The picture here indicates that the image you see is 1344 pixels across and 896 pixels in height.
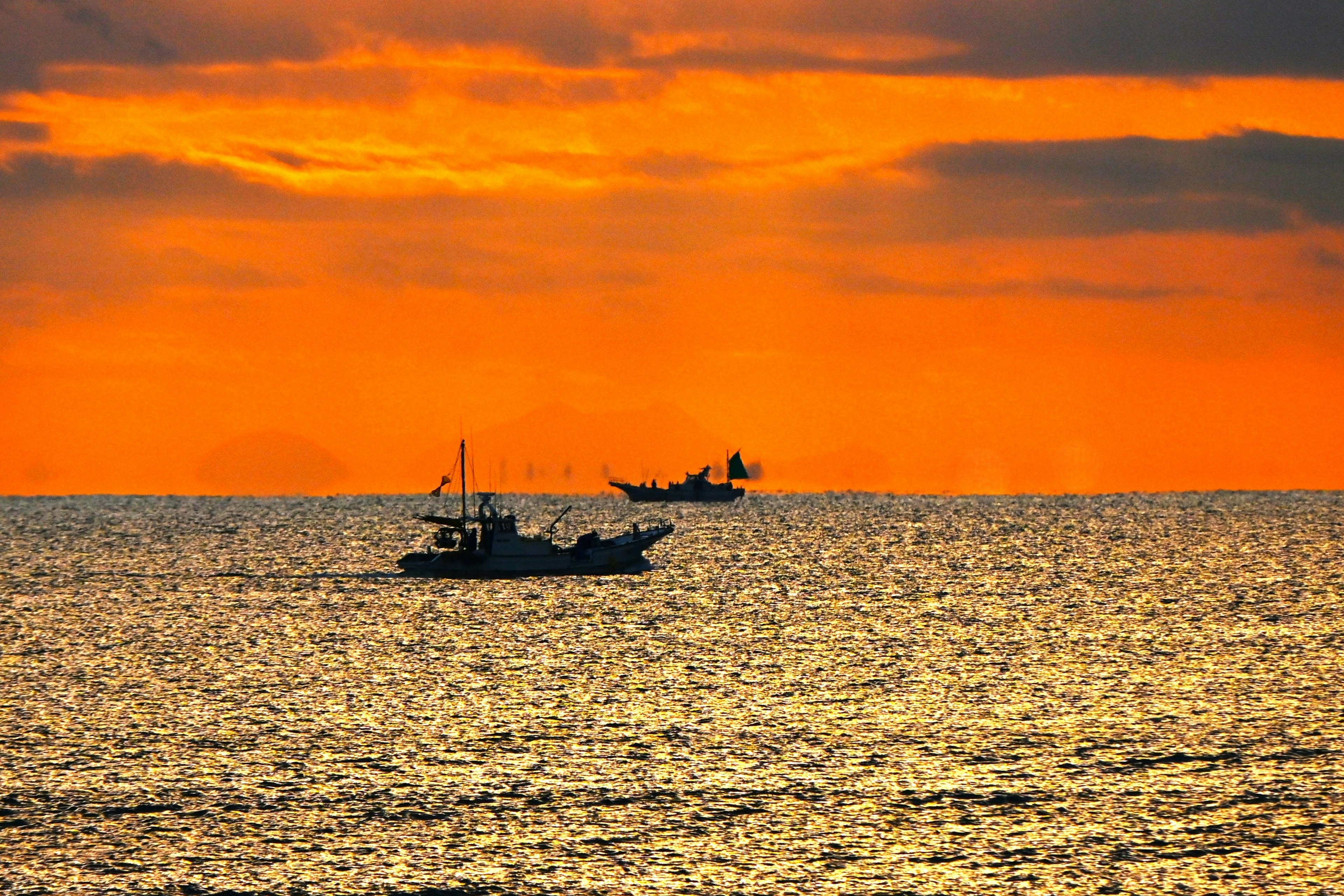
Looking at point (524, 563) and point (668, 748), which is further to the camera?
point (524, 563)

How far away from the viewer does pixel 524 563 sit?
12431 cm

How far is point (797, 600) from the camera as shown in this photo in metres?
123

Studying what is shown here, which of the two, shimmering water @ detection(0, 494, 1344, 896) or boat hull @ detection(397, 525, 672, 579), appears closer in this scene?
shimmering water @ detection(0, 494, 1344, 896)

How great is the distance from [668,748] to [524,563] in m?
68.1

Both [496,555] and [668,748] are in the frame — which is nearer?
[668,748]

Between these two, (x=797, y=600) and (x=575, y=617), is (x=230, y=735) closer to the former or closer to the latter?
(x=575, y=617)

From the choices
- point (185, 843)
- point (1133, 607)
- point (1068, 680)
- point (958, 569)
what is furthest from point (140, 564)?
point (185, 843)

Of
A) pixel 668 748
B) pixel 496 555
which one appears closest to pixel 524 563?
pixel 496 555

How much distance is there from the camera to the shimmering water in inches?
1635

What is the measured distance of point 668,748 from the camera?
57.3m

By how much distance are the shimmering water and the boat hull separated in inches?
295

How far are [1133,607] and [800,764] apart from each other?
69.9 metres

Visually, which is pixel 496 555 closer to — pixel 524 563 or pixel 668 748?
pixel 524 563

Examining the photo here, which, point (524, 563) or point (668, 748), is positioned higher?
point (524, 563)
